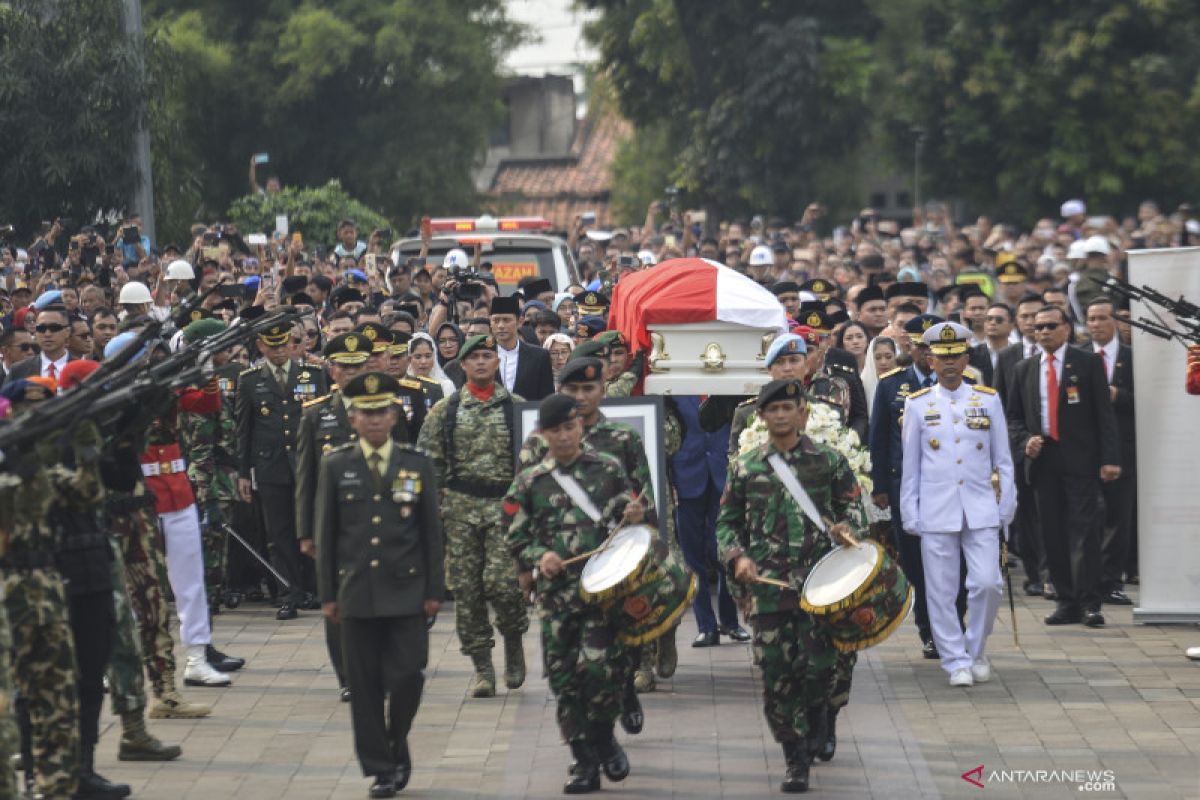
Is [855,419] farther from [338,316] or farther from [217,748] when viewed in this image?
[217,748]

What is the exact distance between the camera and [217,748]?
11.5 metres

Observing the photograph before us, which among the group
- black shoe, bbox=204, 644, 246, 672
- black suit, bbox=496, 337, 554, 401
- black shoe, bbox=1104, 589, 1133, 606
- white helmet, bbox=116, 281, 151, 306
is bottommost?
black shoe, bbox=1104, 589, 1133, 606

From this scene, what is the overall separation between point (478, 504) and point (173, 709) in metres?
2.03

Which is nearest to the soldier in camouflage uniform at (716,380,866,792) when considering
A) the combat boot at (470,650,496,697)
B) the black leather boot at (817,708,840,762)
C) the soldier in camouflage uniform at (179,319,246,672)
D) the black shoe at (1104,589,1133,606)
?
the black leather boot at (817,708,840,762)

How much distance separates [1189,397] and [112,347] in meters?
6.92

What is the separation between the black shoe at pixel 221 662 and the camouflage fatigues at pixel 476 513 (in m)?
1.75

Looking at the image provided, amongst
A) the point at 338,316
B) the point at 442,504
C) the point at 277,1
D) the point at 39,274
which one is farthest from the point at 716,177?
the point at 442,504

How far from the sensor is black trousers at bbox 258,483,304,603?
15.7 m

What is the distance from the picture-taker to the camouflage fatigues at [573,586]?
1039 cm

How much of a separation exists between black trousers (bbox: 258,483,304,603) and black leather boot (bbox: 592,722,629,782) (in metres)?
5.69

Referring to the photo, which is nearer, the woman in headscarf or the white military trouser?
the white military trouser

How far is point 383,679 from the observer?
10.5 metres

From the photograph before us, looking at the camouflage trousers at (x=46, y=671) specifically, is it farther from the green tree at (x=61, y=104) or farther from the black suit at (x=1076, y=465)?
the green tree at (x=61, y=104)

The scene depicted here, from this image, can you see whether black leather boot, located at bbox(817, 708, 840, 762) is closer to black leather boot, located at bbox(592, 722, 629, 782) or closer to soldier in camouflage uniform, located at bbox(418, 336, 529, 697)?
black leather boot, located at bbox(592, 722, 629, 782)
